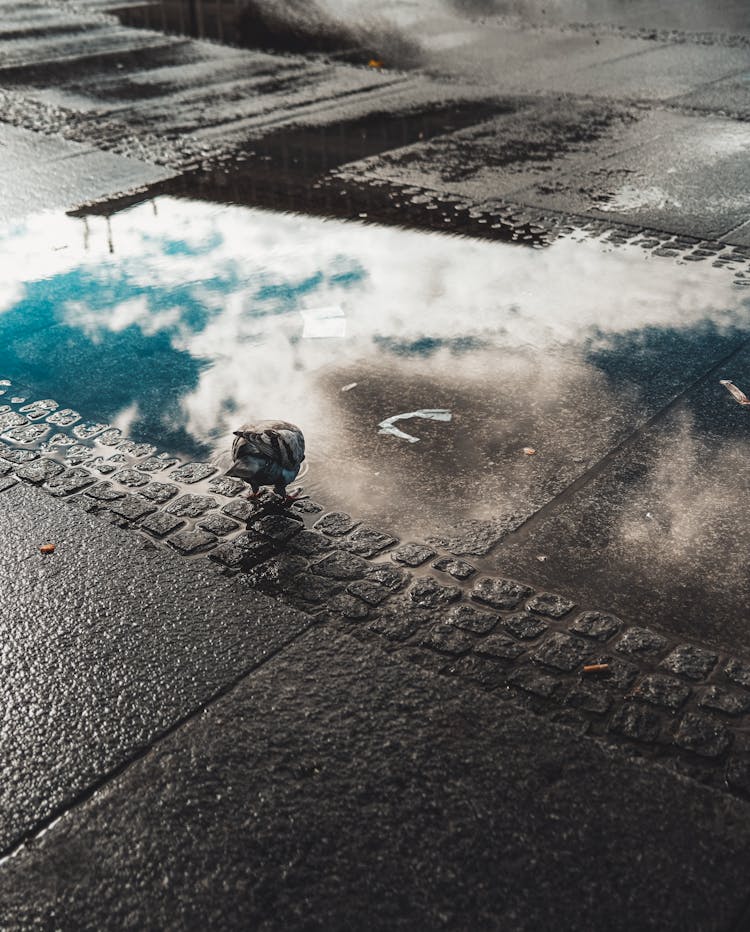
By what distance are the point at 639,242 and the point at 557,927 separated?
5536 millimetres

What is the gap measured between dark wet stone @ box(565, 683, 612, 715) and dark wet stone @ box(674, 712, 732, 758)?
0.24m

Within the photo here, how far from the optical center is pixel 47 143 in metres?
10.1

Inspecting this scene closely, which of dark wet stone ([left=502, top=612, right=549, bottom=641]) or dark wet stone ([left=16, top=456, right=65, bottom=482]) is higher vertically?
dark wet stone ([left=16, top=456, right=65, bottom=482])

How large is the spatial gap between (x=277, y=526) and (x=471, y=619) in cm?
101

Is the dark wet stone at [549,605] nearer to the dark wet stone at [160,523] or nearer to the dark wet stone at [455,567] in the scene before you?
the dark wet stone at [455,567]

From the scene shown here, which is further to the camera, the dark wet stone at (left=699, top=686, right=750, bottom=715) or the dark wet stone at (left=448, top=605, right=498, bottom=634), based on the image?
the dark wet stone at (left=448, top=605, right=498, bottom=634)

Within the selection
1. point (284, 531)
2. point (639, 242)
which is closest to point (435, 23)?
point (639, 242)

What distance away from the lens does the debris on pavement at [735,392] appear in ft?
16.6

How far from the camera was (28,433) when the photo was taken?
5000 millimetres

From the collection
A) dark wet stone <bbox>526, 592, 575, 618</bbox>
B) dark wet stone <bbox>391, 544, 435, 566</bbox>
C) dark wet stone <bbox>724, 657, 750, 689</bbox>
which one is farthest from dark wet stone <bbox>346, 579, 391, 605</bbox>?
dark wet stone <bbox>724, 657, 750, 689</bbox>

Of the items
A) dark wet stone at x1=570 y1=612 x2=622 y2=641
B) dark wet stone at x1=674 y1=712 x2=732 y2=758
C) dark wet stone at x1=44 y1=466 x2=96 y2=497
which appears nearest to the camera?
dark wet stone at x1=674 y1=712 x2=732 y2=758

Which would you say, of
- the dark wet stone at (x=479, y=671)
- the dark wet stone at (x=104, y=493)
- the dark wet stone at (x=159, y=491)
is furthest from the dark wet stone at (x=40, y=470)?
the dark wet stone at (x=479, y=671)

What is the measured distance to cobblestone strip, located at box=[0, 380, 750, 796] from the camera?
124 inches

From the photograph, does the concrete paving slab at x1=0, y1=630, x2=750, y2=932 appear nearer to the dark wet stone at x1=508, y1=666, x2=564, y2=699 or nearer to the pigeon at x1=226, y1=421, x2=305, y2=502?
the dark wet stone at x1=508, y1=666, x2=564, y2=699
